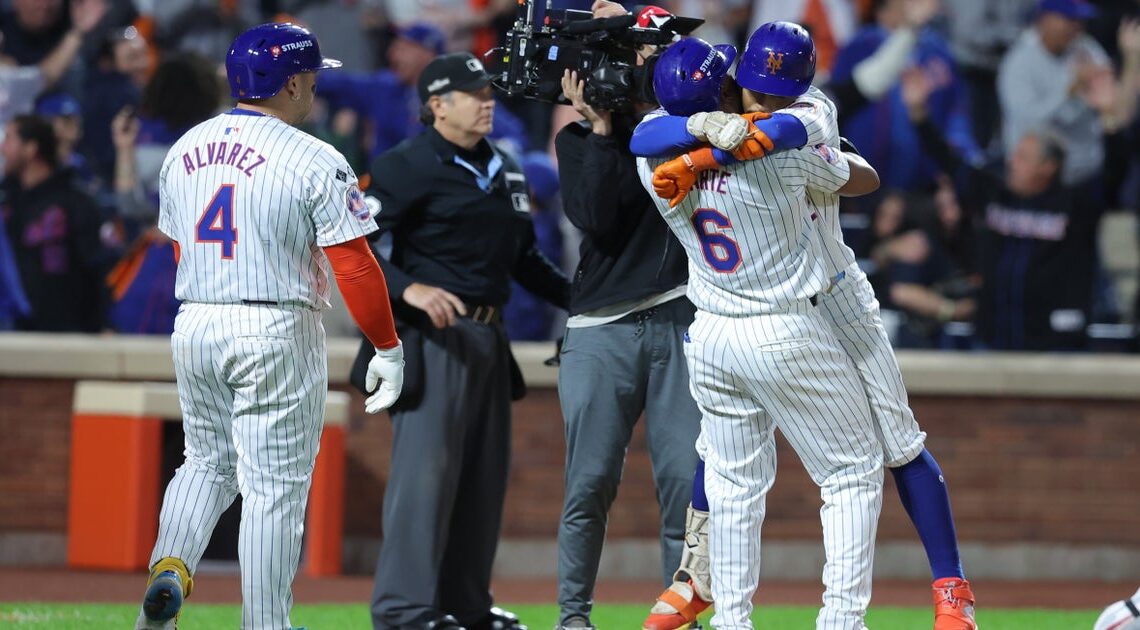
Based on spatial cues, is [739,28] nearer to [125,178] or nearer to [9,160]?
[125,178]

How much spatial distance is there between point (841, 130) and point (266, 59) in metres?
5.74

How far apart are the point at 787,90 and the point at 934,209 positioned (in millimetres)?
5186

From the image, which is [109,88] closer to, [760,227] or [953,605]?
[760,227]

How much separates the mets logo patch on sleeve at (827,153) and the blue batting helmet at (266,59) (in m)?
1.57

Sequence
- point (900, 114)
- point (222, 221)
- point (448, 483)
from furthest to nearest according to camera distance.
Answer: point (900, 114), point (448, 483), point (222, 221)

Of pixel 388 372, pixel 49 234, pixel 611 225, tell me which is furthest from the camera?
pixel 49 234

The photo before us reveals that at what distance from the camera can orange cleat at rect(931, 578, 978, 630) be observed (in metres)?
4.90

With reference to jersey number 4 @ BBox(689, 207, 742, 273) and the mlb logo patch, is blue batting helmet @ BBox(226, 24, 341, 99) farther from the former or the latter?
the mlb logo patch

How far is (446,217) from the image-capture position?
582 centimetres

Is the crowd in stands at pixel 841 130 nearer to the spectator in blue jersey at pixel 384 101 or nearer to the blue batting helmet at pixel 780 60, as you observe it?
the spectator in blue jersey at pixel 384 101

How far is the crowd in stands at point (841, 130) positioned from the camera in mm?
8945

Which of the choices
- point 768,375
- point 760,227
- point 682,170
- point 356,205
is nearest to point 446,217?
point 356,205

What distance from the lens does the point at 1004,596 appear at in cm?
792

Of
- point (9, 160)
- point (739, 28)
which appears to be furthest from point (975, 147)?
point (9, 160)
